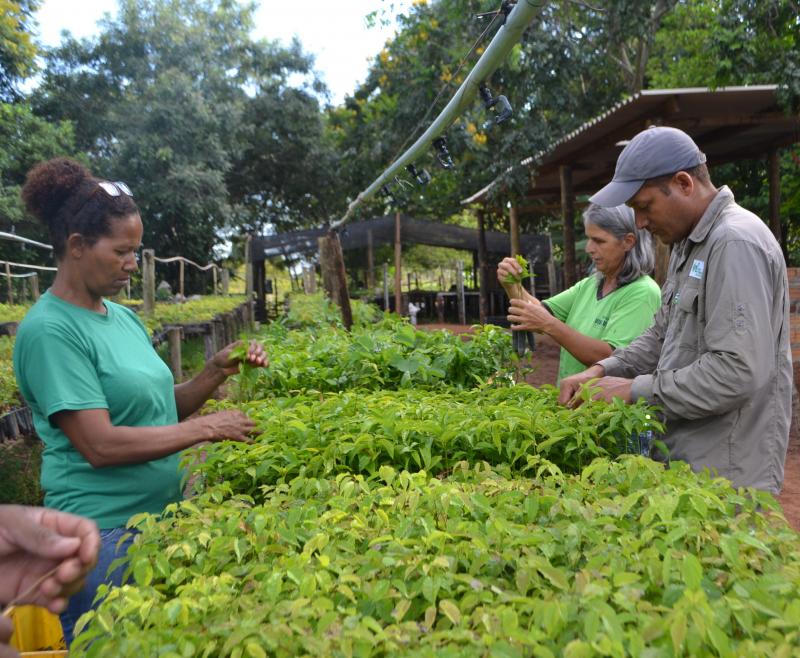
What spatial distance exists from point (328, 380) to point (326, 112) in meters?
29.6

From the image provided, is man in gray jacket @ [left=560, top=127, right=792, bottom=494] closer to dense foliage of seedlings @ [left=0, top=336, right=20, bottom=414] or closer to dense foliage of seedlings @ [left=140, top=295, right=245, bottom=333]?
dense foliage of seedlings @ [left=0, top=336, right=20, bottom=414]

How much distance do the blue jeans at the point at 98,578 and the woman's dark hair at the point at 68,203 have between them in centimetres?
89

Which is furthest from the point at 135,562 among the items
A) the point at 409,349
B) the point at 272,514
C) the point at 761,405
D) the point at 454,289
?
the point at 454,289

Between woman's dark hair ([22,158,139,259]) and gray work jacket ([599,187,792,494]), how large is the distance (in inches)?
70.9

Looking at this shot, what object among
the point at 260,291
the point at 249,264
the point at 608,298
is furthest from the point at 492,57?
the point at 260,291

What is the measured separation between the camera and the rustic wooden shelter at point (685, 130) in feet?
27.3

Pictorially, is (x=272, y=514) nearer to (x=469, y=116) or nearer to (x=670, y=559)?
(x=670, y=559)

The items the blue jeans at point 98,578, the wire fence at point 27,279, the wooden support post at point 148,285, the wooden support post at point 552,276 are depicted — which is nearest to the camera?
the blue jeans at point 98,578

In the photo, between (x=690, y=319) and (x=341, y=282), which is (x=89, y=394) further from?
(x=341, y=282)

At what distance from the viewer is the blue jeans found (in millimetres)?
2186

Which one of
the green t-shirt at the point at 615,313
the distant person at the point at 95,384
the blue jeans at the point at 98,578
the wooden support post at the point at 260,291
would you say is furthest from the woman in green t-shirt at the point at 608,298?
the wooden support post at the point at 260,291

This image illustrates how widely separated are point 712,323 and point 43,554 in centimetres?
190

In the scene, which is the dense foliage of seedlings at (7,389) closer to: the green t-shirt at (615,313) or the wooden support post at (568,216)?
the green t-shirt at (615,313)

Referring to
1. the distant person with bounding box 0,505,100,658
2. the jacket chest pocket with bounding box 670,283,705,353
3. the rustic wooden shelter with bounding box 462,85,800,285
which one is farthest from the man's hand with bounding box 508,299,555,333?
the rustic wooden shelter with bounding box 462,85,800,285
